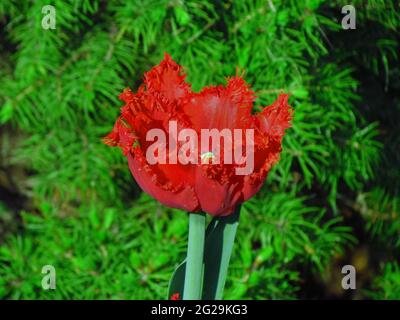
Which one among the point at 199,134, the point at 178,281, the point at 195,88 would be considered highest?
the point at 195,88

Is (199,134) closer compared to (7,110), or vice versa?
(199,134)

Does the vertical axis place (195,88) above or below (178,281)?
above

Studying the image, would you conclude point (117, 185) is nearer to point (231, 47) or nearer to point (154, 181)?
point (231, 47)

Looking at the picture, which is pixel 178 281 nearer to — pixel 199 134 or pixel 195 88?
pixel 199 134

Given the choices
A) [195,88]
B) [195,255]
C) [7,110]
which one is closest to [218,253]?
[195,255]

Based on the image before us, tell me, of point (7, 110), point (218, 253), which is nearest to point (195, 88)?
point (7, 110)
